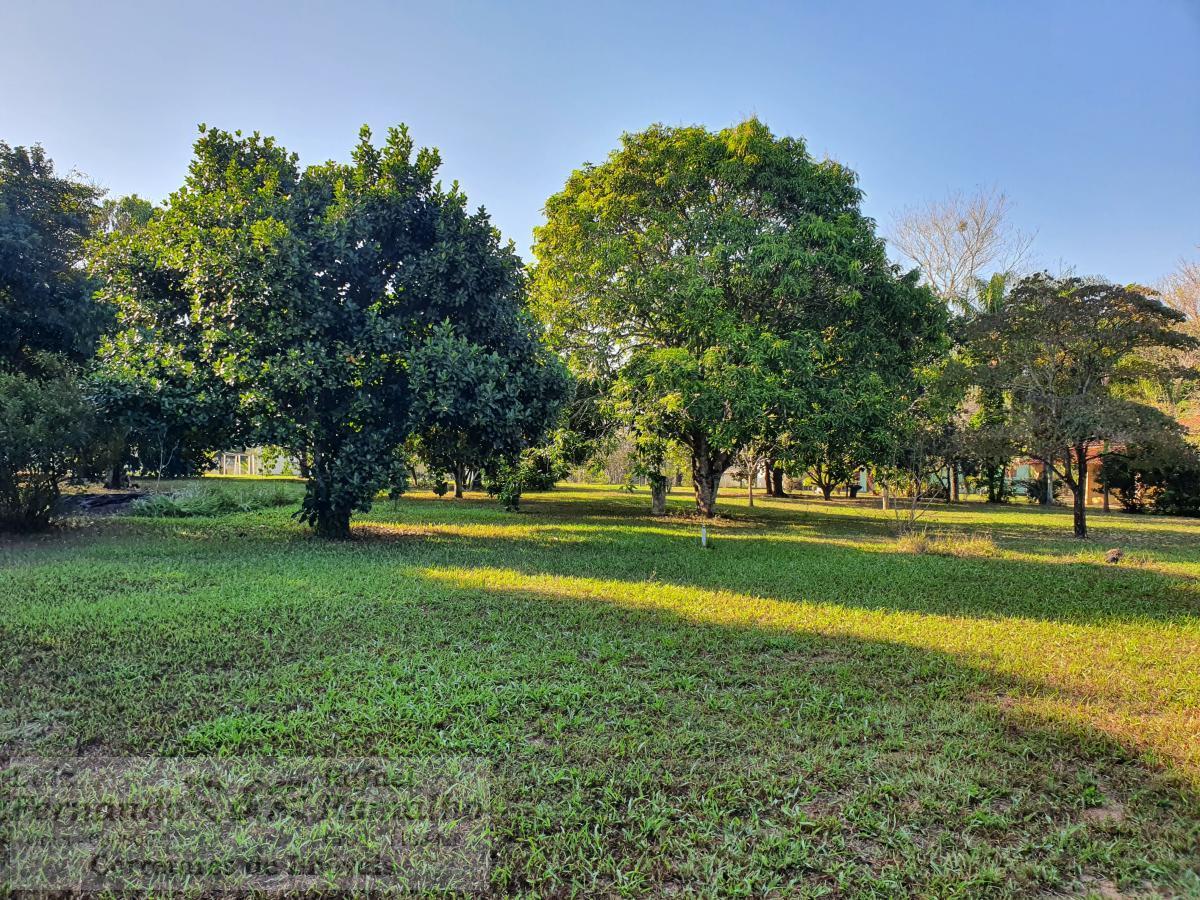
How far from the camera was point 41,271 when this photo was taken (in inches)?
444

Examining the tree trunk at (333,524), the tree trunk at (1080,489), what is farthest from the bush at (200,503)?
the tree trunk at (1080,489)

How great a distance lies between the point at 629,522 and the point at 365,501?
6205mm

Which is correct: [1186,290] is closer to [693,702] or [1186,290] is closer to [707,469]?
[707,469]

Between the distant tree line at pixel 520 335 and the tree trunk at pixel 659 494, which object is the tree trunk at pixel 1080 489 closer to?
the distant tree line at pixel 520 335

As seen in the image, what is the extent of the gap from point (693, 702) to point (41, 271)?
13.5m

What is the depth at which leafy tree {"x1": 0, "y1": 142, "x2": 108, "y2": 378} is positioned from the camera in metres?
11.0

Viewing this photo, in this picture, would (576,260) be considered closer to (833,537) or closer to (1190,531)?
(833,537)

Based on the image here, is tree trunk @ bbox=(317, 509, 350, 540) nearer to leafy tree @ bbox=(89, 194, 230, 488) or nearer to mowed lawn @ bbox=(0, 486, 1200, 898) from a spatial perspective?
leafy tree @ bbox=(89, 194, 230, 488)

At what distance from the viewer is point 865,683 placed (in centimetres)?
378

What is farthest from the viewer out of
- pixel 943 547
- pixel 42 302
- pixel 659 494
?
pixel 659 494

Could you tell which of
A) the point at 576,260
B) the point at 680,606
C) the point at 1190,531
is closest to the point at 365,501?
the point at 680,606

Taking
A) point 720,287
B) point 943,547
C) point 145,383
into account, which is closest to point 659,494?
point 720,287

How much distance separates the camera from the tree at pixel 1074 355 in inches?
407

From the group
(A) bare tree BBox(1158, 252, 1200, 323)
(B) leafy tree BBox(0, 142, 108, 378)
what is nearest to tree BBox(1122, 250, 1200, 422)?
(A) bare tree BBox(1158, 252, 1200, 323)
